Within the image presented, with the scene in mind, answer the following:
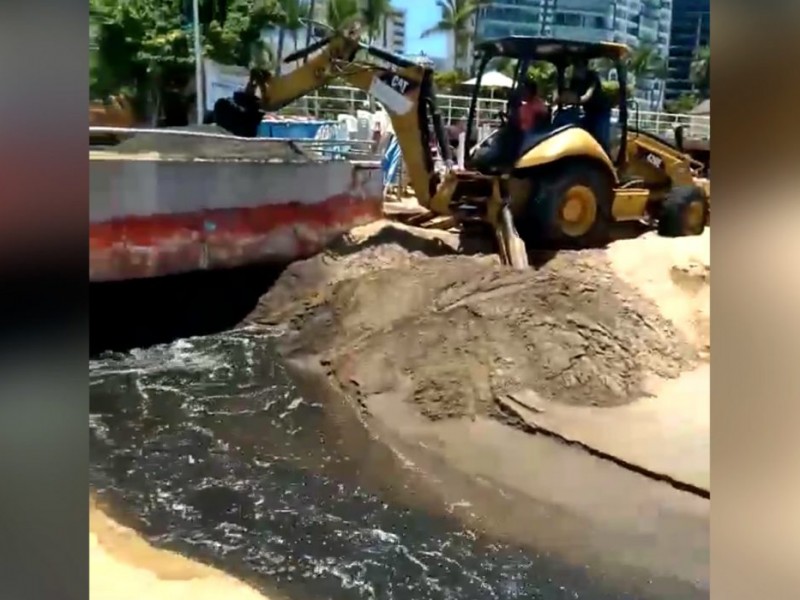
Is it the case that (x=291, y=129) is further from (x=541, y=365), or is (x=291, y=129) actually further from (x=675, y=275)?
(x=675, y=275)

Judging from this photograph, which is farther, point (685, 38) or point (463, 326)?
point (685, 38)

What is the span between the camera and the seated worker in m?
1.91

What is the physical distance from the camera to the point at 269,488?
5.63ft

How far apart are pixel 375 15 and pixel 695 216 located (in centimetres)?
80

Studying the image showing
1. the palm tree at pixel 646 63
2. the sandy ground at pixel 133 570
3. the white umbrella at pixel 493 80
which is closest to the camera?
the sandy ground at pixel 133 570

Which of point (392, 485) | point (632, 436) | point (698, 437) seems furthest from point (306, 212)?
point (698, 437)

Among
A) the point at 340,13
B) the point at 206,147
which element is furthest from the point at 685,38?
the point at 206,147

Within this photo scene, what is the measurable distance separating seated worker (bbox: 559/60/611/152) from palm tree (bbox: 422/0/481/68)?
24cm

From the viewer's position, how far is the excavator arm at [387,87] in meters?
1.75

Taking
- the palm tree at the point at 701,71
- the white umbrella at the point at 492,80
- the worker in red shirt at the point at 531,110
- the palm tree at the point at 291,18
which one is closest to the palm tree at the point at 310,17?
the palm tree at the point at 291,18

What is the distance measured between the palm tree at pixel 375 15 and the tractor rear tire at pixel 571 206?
43 centimetres

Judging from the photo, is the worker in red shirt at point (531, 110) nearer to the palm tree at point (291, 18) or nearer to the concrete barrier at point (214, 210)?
the concrete barrier at point (214, 210)

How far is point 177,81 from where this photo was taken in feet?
5.56
